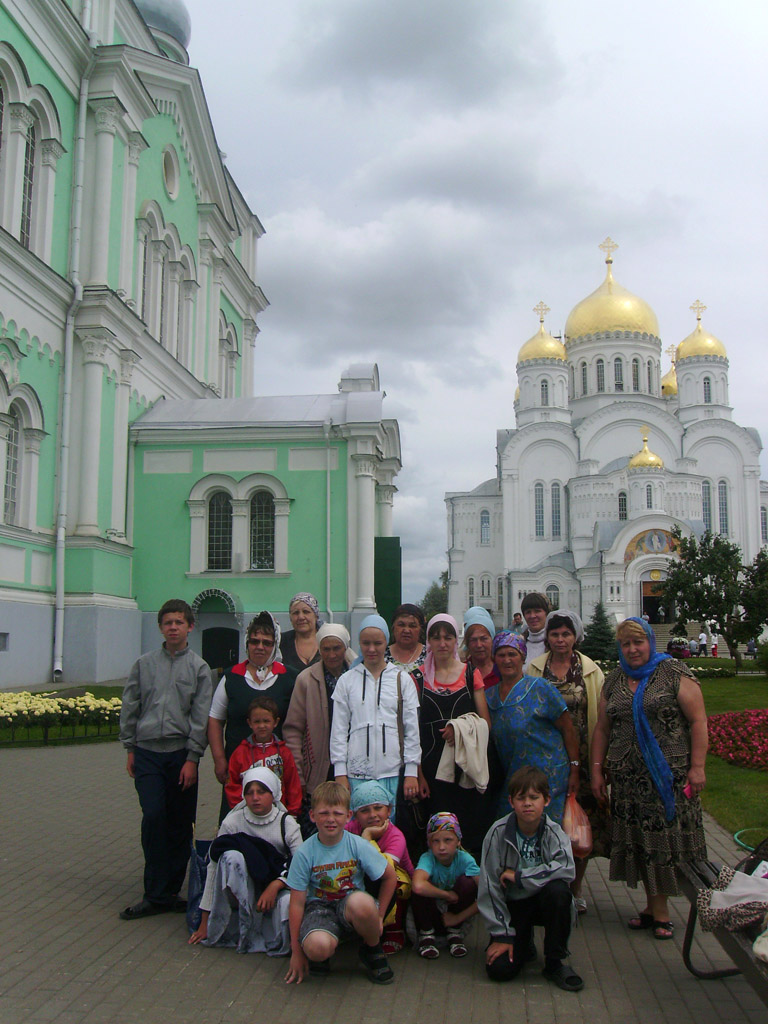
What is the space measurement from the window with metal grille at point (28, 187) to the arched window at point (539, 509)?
1590 inches

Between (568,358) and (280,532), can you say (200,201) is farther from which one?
(568,358)

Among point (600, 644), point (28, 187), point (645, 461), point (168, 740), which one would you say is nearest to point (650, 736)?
point (168, 740)

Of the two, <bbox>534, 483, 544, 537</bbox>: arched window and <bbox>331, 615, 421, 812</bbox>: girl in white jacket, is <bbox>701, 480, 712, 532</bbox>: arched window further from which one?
<bbox>331, 615, 421, 812</bbox>: girl in white jacket

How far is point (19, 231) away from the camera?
1772cm

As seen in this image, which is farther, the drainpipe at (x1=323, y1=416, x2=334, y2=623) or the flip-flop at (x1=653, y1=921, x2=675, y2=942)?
the drainpipe at (x1=323, y1=416, x2=334, y2=623)

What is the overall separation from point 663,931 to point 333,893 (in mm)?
1925

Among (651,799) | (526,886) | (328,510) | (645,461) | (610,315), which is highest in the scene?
(610,315)

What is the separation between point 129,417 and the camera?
21594 mm

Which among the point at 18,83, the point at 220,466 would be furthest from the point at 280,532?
the point at 18,83

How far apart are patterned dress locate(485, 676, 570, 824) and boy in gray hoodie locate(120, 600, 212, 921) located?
1.97 meters

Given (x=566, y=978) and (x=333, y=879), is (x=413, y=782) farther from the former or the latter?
(x=566, y=978)

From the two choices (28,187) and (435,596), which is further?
(435,596)

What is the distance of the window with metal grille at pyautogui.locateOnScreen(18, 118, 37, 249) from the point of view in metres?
18.1

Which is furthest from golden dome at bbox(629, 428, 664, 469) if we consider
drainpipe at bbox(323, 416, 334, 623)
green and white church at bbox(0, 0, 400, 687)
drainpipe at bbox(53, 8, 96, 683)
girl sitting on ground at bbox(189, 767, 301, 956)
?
girl sitting on ground at bbox(189, 767, 301, 956)
